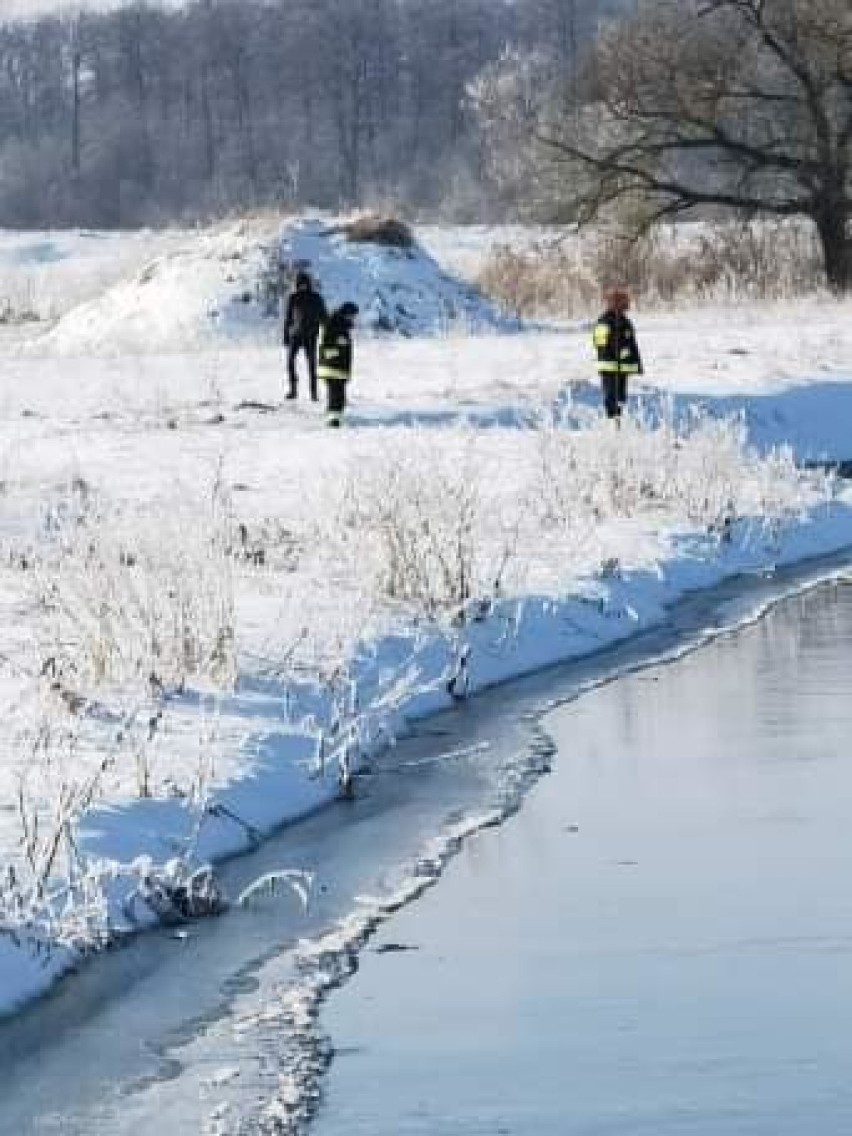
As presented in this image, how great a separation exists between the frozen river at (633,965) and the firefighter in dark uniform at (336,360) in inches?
626

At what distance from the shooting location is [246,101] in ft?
438

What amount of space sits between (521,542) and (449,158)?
343ft

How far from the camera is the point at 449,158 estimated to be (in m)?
123

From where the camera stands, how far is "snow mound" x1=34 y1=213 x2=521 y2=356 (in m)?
41.8

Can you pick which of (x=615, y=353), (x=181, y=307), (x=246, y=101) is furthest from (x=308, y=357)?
(x=246, y=101)

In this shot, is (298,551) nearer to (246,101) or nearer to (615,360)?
(615,360)

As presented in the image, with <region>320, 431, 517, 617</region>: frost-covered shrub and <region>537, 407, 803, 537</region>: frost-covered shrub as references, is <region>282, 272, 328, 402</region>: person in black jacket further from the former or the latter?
<region>320, 431, 517, 617</region>: frost-covered shrub

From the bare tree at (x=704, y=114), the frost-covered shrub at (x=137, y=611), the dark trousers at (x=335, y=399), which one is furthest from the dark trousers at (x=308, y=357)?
the bare tree at (x=704, y=114)

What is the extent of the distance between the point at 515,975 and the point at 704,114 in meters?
43.6

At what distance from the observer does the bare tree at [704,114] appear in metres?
50.7

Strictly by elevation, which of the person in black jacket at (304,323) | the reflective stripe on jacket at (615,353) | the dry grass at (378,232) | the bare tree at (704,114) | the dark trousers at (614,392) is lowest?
the dark trousers at (614,392)

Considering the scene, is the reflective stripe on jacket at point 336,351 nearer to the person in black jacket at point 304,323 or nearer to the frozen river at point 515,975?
the person in black jacket at point 304,323

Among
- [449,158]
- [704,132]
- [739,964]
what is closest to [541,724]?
[739,964]

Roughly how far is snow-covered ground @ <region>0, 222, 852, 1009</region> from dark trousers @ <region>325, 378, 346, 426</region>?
229 mm
